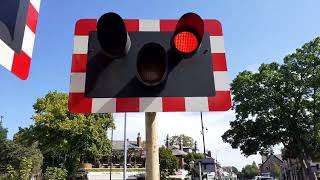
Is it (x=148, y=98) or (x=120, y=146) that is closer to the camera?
(x=148, y=98)

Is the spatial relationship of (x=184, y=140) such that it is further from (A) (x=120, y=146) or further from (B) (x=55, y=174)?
(B) (x=55, y=174)

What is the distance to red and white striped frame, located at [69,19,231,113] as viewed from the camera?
3129 mm

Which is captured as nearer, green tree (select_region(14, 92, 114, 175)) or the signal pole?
the signal pole

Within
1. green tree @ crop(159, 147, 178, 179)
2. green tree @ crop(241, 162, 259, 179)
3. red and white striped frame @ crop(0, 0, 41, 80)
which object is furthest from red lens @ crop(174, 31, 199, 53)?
green tree @ crop(241, 162, 259, 179)

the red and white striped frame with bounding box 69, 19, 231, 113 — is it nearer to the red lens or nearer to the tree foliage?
the red lens

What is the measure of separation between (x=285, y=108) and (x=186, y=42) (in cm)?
4362

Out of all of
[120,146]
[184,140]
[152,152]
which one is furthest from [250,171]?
[152,152]

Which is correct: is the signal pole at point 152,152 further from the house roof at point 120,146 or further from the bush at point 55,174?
the house roof at point 120,146

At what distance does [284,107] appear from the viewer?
1750 inches

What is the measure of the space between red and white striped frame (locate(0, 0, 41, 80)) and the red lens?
4.36 feet

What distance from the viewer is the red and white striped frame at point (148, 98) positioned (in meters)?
3.13

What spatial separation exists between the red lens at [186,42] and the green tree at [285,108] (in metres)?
42.3

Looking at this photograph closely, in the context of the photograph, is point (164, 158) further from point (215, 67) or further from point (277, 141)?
point (215, 67)

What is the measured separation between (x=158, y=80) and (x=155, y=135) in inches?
18.5
